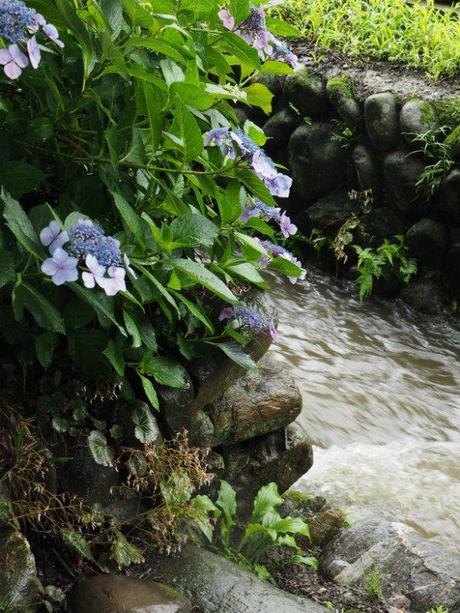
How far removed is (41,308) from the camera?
169cm

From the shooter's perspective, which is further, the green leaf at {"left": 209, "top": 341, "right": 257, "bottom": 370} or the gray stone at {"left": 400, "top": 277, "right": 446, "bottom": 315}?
the gray stone at {"left": 400, "top": 277, "right": 446, "bottom": 315}

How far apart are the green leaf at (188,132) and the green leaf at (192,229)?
0.55 ft

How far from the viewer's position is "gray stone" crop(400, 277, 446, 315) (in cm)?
633

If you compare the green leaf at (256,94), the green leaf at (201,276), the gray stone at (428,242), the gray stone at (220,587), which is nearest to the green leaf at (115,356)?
the green leaf at (201,276)

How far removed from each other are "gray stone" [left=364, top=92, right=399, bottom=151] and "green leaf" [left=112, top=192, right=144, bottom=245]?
506 cm

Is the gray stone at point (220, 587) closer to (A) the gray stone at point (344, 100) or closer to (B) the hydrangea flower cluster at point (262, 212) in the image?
(B) the hydrangea flower cluster at point (262, 212)

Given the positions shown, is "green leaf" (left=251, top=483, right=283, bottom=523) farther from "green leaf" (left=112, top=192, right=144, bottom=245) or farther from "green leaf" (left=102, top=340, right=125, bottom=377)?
"green leaf" (left=112, top=192, right=144, bottom=245)

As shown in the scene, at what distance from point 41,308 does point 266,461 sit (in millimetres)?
→ 1504

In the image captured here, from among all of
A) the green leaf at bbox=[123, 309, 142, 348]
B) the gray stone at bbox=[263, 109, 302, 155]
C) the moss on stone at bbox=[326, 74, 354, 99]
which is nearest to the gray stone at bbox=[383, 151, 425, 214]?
the moss on stone at bbox=[326, 74, 354, 99]

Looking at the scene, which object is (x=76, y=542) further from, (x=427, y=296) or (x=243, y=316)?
(x=427, y=296)

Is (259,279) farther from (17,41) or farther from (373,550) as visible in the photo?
(373,550)

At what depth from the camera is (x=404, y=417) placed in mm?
4773

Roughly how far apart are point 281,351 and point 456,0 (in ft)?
19.3

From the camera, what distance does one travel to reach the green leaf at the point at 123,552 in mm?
2088
